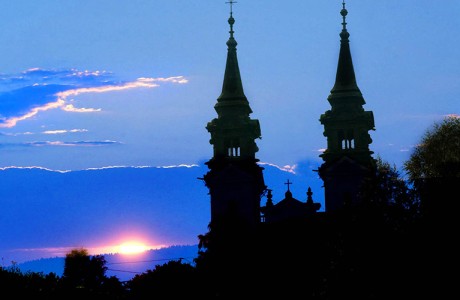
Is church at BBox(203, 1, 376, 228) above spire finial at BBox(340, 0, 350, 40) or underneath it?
underneath

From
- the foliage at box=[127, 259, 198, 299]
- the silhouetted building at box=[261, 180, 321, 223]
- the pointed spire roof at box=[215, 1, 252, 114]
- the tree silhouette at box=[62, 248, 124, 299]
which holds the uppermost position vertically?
the pointed spire roof at box=[215, 1, 252, 114]

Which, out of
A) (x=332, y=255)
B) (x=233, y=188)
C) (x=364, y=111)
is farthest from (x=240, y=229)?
(x=332, y=255)

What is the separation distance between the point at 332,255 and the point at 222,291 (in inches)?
512

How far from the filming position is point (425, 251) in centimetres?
5981

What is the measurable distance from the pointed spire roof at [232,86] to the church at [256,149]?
0.30 feet

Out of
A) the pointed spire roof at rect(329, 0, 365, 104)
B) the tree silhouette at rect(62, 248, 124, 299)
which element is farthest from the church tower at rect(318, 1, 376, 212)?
the tree silhouette at rect(62, 248, 124, 299)

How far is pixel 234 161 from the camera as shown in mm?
102125

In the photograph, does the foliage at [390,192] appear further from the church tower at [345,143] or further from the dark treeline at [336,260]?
the church tower at [345,143]

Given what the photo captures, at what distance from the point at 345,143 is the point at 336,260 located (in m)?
41.1

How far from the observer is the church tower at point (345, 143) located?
101 m

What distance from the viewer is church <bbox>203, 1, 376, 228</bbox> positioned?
10081 centimetres

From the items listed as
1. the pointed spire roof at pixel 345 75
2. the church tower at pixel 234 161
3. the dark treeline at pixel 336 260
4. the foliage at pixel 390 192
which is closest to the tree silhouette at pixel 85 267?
the church tower at pixel 234 161

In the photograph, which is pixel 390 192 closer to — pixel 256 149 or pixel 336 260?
pixel 336 260

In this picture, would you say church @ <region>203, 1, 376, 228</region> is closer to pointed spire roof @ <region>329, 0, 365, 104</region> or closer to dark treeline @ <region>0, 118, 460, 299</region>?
pointed spire roof @ <region>329, 0, 365, 104</region>
